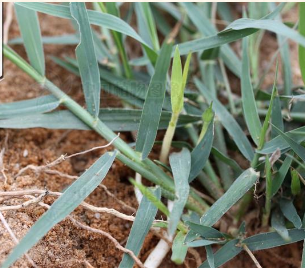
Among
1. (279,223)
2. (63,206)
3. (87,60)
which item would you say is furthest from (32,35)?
(279,223)

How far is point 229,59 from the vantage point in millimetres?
1398

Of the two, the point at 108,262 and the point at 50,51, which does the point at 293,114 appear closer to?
the point at 108,262

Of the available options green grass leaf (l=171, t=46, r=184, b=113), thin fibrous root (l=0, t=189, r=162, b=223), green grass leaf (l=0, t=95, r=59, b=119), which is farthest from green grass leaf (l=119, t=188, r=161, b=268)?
green grass leaf (l=0, t=95, r=59, b=119)

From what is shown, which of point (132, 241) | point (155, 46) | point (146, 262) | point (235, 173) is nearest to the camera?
point (132, 241)

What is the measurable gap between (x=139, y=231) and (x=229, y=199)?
0.20m

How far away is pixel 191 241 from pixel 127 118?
374mm

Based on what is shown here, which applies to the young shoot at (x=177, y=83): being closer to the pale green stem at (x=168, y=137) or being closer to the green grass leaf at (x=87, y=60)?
the pale green stem at (x=168, y=137)

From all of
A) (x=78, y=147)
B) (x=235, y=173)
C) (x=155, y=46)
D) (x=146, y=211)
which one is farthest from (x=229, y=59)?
(x=146, y=211)

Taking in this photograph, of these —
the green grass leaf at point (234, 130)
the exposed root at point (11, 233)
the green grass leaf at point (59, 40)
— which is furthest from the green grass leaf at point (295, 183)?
the green grass leaf at point (59, 40)

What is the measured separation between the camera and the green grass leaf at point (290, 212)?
1.02 meters

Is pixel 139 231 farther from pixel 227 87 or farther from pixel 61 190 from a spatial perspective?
pixel 227 87

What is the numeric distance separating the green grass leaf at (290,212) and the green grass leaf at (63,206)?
1.34 ft

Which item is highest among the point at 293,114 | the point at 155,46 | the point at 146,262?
the point at 155,46

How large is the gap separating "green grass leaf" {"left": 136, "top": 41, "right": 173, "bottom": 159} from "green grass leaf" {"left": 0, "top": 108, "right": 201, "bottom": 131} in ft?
0.35
